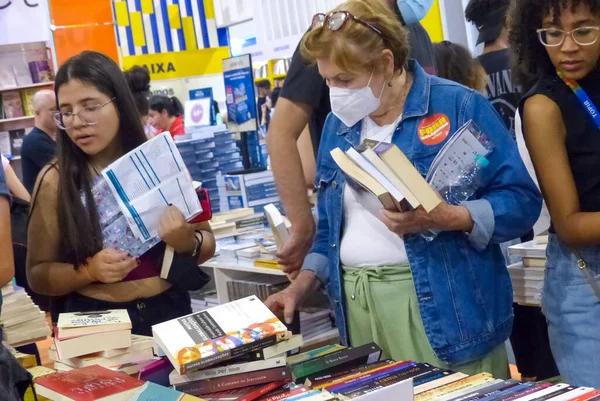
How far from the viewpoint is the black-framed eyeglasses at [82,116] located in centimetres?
248

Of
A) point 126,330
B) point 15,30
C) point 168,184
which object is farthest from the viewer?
point 15,30

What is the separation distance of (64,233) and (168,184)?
40 centimetres

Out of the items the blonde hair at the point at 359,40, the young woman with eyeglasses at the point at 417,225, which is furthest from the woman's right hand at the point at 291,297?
the blonde hair at the point at 359,40

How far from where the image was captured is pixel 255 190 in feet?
17.5

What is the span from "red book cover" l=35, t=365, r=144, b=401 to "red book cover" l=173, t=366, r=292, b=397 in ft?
0.46

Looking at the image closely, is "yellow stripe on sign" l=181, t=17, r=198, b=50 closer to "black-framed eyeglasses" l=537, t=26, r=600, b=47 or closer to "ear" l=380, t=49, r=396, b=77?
"ear" l=380, t=49, r=396, b=77

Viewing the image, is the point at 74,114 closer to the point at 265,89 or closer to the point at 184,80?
the point at 184,80

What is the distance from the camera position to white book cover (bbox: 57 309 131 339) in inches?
79.8

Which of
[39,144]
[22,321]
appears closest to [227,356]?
[22,321]

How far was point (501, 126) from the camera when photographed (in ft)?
6.79

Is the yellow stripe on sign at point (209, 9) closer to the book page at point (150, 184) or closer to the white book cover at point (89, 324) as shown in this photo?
the book page at point (150, 184)

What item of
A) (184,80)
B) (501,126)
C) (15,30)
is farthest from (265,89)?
(501,126)

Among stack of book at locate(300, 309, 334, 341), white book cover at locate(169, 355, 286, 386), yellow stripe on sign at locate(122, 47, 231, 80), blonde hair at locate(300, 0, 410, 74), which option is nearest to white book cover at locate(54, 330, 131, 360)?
white book cover at locate(169, 355, 286, 386)

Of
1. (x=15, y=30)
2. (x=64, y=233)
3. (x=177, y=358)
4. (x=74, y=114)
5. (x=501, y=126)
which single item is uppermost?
(x=15, y=30)
